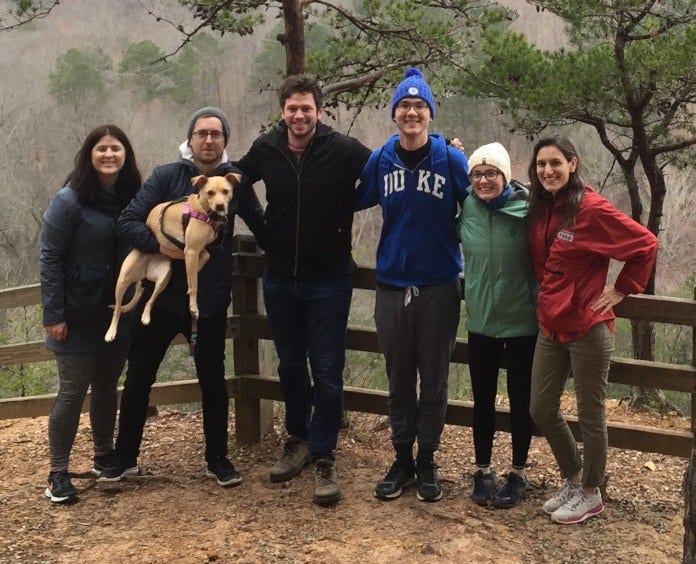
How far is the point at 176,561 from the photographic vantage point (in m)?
Answer: 3.68

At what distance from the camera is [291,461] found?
14.9ft

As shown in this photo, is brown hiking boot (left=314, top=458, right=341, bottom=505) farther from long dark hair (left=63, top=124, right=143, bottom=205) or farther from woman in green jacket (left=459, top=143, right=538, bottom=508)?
long dark hair (left=63, top=124, right=143, bottom=205)

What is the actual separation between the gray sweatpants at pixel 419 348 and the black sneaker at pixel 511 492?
0.42 m

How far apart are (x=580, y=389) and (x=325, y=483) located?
4.58 ft

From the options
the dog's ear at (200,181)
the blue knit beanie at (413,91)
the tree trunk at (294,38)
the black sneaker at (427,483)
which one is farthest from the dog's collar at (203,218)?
the tree trunk at (294,38)

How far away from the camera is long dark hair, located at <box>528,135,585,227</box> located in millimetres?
3711

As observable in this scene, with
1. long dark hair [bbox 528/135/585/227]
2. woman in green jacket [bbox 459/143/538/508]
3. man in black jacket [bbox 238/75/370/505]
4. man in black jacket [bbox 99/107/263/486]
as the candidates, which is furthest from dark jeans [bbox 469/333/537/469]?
man in black jacket [bbox 99/107/263/486]

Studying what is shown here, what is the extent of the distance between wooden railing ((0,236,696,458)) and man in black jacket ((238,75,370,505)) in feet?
1.49

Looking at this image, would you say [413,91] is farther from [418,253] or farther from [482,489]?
[482,489]

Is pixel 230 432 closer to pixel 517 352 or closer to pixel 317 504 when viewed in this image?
pixel 317 504

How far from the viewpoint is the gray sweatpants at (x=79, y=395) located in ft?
13.9

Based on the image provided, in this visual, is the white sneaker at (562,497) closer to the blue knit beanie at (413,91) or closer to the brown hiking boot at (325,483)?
the brown hiking boot at (325,483)

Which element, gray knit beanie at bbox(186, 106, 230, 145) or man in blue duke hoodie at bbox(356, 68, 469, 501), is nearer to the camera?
man in blue duke hoodie at bbox(356, 68, 469, 501)

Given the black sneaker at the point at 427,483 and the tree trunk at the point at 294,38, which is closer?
the black sneaker at the point at 427,483
